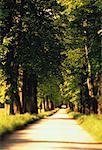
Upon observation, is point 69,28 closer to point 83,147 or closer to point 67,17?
point 67,17

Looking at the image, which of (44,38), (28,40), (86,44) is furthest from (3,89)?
(86,44)

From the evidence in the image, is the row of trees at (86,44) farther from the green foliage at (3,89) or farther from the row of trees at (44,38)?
the green foliage at (3,89)

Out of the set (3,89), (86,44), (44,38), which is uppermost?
(44,38)

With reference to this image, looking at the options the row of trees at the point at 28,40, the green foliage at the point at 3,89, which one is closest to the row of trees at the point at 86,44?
the row of trees at the point at 28,40

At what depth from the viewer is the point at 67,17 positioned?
38.2 m

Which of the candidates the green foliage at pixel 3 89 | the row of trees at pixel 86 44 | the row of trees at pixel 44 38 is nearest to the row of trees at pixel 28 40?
→ the row of trees at pixel 44 38

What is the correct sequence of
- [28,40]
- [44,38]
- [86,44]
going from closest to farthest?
1. [28,40]
2. [44,38]
3. [86,44]

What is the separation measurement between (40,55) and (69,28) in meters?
3.87

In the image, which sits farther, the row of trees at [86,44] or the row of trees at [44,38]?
the row of trees at [44,38]

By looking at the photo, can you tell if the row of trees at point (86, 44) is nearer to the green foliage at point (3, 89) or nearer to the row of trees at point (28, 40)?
the row of trees at point (28, 40)

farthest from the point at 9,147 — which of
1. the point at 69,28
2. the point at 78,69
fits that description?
the point at 78,69

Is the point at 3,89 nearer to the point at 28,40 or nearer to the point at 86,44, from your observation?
the point at 28,40

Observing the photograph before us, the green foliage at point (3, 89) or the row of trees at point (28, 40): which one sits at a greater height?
the row of trees at point (28, 40)

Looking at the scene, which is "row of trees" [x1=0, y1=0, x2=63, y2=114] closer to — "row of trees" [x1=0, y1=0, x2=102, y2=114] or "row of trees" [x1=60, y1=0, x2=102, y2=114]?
"row of trees" [x1=0, y1=0, x2=102, y2=114]
